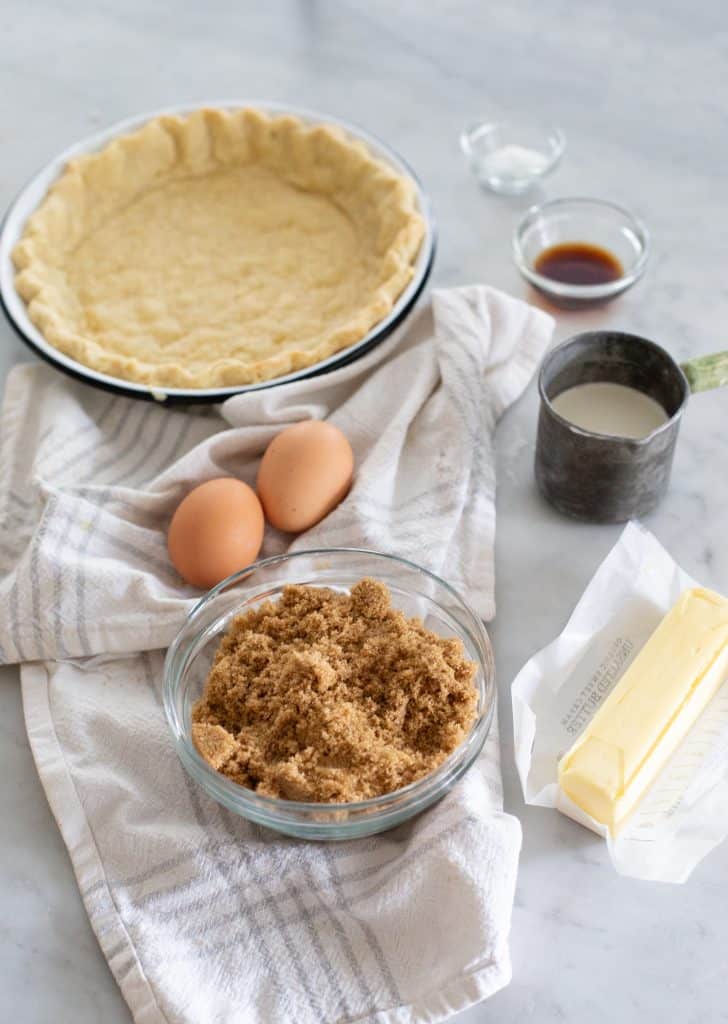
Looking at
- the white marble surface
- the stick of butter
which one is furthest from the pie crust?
the stick of butter

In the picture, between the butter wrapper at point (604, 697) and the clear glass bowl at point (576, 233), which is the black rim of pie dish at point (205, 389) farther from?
the butter wrapper at point (604, 697)

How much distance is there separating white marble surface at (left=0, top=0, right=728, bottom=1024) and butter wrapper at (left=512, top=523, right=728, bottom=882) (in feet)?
0.11

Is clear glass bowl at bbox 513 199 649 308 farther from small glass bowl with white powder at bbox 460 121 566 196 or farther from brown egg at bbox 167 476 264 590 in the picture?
brown egg at bbox 167 476 264 590

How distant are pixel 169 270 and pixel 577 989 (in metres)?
1.13

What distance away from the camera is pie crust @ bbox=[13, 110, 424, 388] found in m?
1.68

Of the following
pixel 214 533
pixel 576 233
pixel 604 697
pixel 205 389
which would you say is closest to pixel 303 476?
pixel 214 533

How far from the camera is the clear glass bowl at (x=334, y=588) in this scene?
1.18m

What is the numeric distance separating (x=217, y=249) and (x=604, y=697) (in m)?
0.91

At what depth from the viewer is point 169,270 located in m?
1.81

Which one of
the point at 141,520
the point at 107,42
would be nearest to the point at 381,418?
the point at 141,520

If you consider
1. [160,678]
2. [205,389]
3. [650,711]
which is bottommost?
[160,678]

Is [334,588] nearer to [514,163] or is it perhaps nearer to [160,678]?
[160,678]

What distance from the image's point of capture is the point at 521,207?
193 centimetres

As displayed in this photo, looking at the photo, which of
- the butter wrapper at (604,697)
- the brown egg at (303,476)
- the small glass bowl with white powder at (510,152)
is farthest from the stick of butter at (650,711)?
the small glass bowl with white powder at (510,152)
